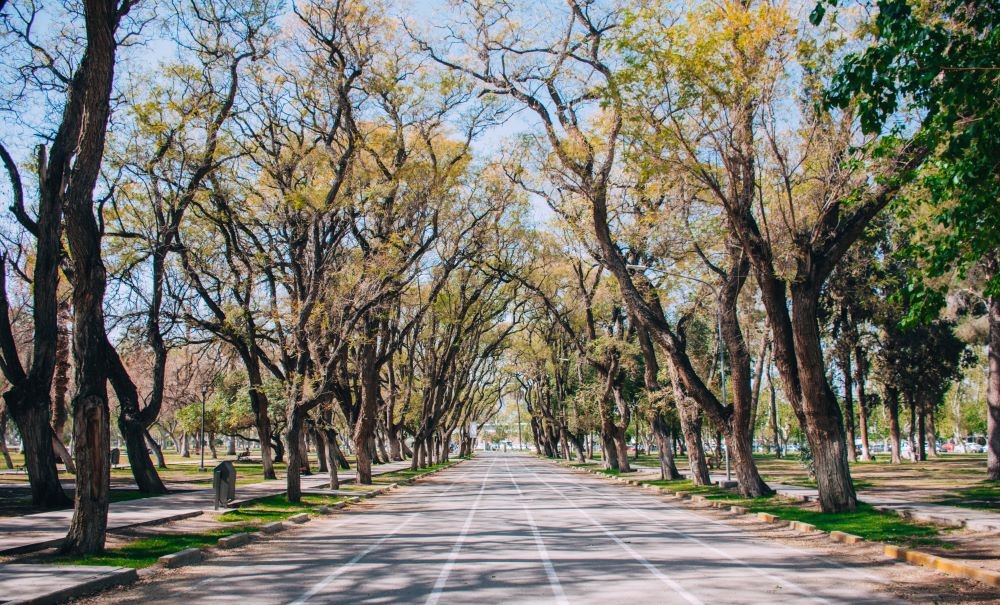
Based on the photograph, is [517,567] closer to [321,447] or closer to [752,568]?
[752,568]

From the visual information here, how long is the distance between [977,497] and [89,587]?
19.6m

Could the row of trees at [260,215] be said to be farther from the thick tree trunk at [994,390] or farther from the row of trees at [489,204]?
the thick tree trunk at [994,390]

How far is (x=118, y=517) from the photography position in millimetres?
15867

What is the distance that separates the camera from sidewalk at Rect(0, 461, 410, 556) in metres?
11.9

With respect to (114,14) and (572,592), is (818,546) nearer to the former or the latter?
(572,592)

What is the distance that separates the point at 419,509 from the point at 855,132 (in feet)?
46.1

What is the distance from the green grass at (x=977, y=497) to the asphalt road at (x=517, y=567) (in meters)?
6.14

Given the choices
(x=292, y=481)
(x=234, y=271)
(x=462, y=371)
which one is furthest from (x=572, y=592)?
(x=462, y=371)

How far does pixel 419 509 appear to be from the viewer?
66.5ft

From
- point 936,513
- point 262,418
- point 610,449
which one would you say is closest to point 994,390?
point 936,513

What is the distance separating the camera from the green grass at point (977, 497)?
16.8 m

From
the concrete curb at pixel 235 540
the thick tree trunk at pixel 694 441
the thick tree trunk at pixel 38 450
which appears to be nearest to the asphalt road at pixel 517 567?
the concrete curb at pixel 235 540

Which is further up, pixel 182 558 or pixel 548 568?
pixel 182 558

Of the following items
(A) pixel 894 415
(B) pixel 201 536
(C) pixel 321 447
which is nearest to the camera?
(B) pixel 201 536
